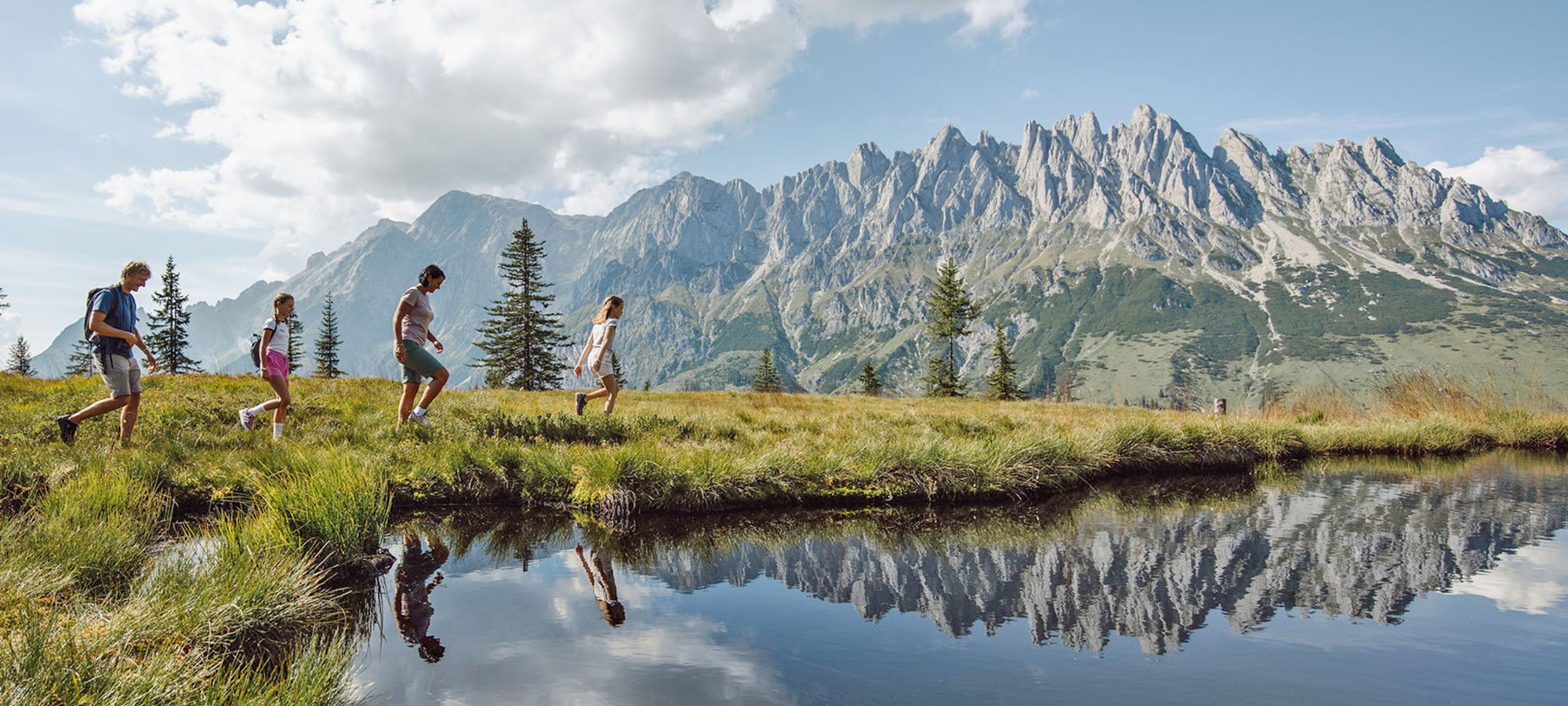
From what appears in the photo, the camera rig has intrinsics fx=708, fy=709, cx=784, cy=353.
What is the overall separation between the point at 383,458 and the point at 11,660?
7.56 m

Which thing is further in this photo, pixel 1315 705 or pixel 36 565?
pixel 36 565

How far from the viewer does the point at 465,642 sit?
214 inches

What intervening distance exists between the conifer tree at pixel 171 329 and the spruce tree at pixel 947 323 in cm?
6308

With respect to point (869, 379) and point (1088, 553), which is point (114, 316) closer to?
point (1088, 553)

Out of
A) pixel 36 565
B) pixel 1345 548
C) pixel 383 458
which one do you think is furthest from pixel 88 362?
pixel 1345 548

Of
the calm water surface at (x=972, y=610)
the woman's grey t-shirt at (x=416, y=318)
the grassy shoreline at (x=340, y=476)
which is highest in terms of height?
the woman's grey t-shirt at (x=416, y=318)

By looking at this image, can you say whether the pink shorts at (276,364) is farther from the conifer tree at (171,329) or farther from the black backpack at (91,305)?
the conifer tree at (171,329)

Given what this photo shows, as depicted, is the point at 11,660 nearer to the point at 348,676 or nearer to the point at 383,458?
the point at 348,676

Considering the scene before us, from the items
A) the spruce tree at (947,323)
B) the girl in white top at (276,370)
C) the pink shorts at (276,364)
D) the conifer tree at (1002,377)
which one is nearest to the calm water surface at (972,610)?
the girl in white top at (276,370)

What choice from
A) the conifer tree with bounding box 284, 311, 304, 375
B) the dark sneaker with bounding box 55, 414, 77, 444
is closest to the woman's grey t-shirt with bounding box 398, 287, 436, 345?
the conifer tree with bounding box 284, 311, 304, 375

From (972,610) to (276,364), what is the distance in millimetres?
12472

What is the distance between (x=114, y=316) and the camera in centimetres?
1094

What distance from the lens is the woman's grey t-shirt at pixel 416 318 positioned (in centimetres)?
1271

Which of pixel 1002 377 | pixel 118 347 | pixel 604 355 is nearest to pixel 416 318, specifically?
pixel 604 355
